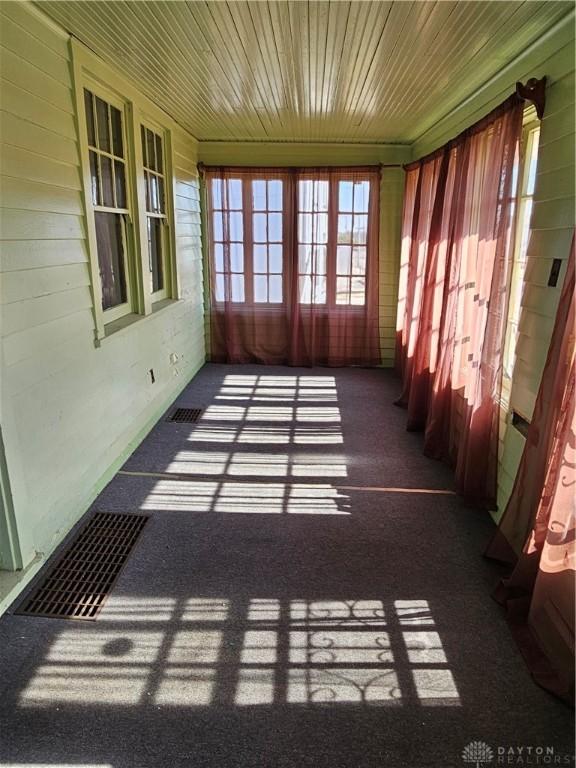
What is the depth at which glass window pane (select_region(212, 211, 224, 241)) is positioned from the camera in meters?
5.72

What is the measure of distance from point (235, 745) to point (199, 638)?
48 centimetres

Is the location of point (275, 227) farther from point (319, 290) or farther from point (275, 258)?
point (319, 290)

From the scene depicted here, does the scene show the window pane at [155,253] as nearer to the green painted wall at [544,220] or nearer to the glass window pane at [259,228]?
the glass window pane at [259,228]

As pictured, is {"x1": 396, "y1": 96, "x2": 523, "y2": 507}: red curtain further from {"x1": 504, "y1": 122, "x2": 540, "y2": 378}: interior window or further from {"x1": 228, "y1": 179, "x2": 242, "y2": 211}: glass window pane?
{"x1": 228, "y1": 179, "x2": 242, "y2": 211}: glass window pane

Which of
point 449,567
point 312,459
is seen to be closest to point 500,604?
point 449,567

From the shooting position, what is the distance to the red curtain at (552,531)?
5.83 ft

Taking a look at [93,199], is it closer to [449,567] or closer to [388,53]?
[388,53]

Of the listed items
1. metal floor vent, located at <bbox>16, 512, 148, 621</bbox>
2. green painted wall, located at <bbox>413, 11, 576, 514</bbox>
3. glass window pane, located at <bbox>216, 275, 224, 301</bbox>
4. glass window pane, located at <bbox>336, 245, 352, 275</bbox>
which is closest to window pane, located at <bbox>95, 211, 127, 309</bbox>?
metal floor vent, located at <bbox>16, 512, 148, 621</bbox>

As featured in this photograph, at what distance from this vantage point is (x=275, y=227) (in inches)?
226

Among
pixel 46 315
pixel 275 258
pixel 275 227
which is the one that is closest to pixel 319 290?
pixel 275 258

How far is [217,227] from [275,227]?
0.66 meters

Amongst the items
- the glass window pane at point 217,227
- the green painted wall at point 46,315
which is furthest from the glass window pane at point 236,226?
the green painted wall at point 46,315

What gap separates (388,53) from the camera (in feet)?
8.97

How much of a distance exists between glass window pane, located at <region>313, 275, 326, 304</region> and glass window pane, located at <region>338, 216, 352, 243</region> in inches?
18.8
